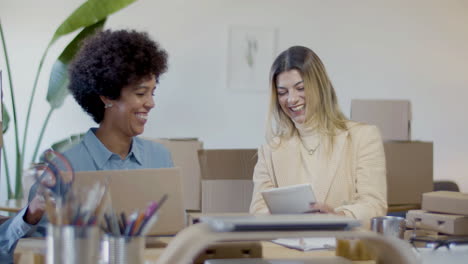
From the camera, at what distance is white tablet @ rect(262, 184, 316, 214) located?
1.95 m

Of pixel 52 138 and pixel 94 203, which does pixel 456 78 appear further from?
pixel 94 203

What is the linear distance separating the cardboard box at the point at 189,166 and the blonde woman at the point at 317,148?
0.51 m

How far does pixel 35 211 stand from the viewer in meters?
1.77

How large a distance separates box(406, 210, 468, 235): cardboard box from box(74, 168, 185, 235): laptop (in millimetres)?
962

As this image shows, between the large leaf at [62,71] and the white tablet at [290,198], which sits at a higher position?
the large leaf at [62,71]

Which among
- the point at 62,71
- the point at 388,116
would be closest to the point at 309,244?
the point at 388,116

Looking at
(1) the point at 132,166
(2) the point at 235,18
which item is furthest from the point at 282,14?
(1) the point at 132,166

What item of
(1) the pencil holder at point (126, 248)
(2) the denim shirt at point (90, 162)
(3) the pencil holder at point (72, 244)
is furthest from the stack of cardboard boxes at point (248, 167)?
(3) the pencil holder at point (72, 244)

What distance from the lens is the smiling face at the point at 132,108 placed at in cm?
225

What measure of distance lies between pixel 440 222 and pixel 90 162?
3.84ft

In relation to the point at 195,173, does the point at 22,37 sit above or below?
above

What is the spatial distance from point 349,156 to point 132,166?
91 cm

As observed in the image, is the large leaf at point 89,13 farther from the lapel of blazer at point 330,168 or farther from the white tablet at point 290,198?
the white tablet at point 290,198

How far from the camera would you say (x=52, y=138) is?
4605 mm
